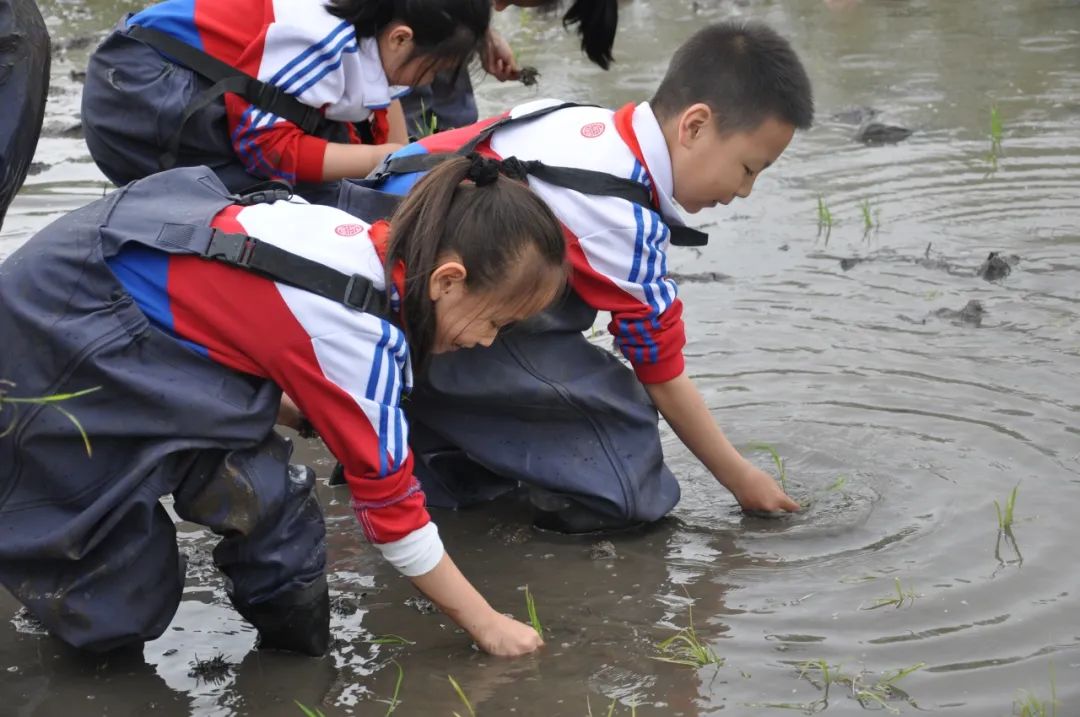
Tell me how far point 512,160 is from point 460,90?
244 cm

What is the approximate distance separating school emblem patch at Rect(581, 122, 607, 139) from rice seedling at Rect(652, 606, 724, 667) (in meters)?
1.18

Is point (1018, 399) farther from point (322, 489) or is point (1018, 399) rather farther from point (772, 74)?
point (322, 489)

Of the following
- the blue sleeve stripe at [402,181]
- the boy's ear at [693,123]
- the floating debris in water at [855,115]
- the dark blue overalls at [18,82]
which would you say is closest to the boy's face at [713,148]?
the boy's ear at [693,123]

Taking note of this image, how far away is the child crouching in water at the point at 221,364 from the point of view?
8.74 ft

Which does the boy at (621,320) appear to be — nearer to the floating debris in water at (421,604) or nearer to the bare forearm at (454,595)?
the floating debris in water at (421,604)

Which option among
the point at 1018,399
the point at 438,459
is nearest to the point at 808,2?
the point at 1018,399

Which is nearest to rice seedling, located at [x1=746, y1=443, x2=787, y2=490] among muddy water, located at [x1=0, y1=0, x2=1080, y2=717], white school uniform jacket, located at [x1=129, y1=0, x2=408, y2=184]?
muddy water, located at [x1=0, y1=0, x2=1080, y2=717]

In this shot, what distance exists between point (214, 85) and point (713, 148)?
58.4 inches

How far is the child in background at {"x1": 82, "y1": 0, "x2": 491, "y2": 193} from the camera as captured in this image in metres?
3.89

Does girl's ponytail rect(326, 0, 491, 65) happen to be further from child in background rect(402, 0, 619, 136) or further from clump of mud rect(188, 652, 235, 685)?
clump of mud rect(188, 652, 235, 685)

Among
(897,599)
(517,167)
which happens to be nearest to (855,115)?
(517,167)

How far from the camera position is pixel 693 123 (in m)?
3.34

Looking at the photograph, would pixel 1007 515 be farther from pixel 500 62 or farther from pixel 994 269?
pixel 500 62

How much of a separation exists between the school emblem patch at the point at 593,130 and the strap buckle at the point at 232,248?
96cm
